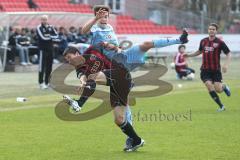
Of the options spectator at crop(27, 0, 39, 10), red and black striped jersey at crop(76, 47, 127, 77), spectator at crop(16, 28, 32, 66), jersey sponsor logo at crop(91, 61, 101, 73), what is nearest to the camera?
red and black striped jersey at crop(76, 47, 127, 77)

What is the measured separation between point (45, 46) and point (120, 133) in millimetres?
9697

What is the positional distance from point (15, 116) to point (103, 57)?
4208 millimetres

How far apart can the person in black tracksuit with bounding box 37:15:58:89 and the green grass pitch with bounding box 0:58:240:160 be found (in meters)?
2.04

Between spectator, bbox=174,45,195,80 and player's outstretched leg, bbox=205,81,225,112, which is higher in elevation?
player's outstretched leg, bbox=205,81,225,112

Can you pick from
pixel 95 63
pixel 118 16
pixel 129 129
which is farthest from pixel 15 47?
pixel 129 129

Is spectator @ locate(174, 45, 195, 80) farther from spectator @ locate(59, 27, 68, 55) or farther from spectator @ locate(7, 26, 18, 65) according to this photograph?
spectator @ locate(7, 26, 18, 65)

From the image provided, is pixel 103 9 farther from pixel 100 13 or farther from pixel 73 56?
pixel 73 56

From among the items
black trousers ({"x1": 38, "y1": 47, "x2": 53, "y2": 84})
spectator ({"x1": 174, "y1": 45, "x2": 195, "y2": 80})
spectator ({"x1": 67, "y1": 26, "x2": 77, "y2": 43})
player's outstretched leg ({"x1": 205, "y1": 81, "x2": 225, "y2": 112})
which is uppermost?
player's outstretched leg ({"x1": 205, "y1": 81, "x2": 225, "y2": 112})

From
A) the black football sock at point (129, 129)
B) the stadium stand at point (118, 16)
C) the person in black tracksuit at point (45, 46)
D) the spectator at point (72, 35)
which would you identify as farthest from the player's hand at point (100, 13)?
the stadium stand at point (118, 16)

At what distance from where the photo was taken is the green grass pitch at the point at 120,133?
407 inches

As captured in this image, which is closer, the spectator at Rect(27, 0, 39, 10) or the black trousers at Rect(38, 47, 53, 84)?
the black trousers at Rect(38, 47, 53, 84)

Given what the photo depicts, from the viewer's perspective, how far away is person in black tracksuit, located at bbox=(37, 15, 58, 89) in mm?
21734

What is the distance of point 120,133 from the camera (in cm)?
1264

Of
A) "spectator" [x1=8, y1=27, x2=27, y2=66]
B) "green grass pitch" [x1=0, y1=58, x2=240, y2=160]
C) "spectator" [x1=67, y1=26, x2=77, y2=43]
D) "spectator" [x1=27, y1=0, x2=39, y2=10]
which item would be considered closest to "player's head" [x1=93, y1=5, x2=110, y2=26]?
"green grass pitch" [x1=0, y1=58, x2=240, y2=160]
